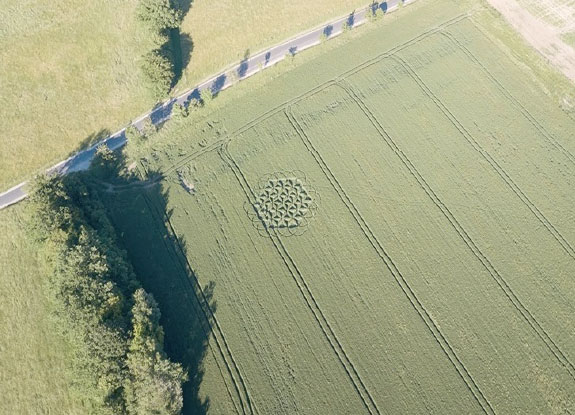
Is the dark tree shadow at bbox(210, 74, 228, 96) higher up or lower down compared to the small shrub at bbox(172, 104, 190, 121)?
higher up

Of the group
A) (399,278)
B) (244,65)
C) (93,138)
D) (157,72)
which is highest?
(157,72)

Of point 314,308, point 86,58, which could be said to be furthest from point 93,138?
point 314,308

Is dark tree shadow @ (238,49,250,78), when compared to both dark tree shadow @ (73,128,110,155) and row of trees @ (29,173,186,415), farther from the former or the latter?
row of trees @ (29,173,186,415)

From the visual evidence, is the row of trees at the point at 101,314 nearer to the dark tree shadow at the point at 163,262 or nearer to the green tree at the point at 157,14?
the dark tree shadow at the point at 163,262

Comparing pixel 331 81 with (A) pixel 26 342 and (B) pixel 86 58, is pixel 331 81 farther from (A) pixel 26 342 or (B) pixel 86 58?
(A) pixel 26 342

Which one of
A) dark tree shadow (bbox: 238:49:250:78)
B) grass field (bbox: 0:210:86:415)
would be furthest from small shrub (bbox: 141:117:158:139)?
grass field (bbox: 0:210:86:415)

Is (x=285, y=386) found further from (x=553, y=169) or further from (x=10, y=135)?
(x=10, y=135)
